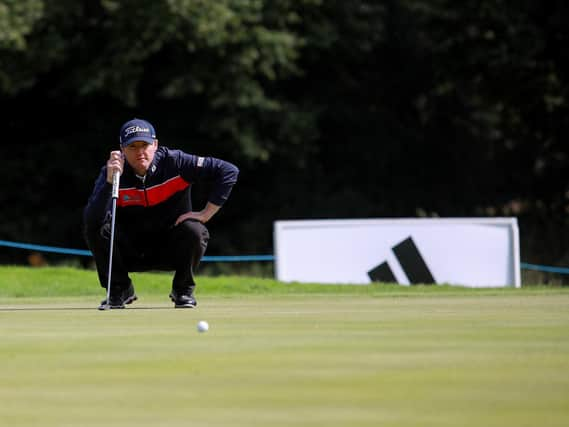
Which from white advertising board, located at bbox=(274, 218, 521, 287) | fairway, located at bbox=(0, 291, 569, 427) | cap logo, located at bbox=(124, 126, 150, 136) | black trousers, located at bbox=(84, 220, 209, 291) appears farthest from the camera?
white advertising board, located at bbox=(274, 218, 521, 287)

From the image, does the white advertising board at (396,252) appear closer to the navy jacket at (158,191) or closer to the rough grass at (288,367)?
the navy jacket at (158,191)

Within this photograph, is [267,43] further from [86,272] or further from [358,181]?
[86,272]

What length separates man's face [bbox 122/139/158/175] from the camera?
10227 millimetres

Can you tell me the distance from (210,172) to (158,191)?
1.39 ft

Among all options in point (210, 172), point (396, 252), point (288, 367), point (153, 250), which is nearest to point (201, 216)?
point (210, 172)

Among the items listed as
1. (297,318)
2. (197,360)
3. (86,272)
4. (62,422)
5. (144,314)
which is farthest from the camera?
(86,272)

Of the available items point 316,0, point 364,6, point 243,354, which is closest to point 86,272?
point 243,354

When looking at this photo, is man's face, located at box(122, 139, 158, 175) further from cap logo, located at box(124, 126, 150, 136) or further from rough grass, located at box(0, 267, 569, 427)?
rough grass, located at box(0, 267, 569, 427)

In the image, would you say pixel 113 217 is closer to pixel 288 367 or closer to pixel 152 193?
pixel 152 193

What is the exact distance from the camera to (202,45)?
98.1 feet

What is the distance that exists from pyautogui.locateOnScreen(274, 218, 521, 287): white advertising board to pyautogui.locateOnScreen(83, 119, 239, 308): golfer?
8342mm

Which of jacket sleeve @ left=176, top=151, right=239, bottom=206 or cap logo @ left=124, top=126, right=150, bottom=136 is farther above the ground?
cap logo @ left=124, top=126, right=150, bottom=136

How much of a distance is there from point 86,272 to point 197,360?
11.8 metres

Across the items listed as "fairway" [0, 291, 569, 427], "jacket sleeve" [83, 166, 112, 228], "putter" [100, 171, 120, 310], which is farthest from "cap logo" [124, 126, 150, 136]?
"fairway" [0, 291, 569, 427]
